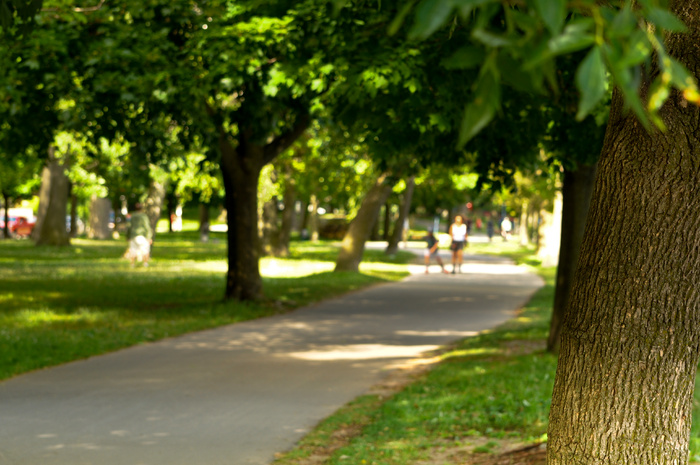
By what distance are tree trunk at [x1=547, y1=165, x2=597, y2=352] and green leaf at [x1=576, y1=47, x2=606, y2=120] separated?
963cm

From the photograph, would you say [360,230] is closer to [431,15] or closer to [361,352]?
[361,352]

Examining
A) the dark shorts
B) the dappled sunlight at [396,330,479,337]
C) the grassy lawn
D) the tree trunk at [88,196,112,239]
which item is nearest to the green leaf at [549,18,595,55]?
the grassy lawn

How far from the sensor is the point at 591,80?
1.88 m

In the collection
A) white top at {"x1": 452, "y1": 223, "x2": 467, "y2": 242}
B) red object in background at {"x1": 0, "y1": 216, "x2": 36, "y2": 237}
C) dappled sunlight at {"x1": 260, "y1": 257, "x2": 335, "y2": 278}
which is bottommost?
dappled sunlight at {"x1": 260, "y1": 257, "x2": 335, "y2": 278}

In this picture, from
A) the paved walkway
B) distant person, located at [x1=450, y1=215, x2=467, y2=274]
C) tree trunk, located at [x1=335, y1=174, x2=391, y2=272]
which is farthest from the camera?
distant person, located at [x1=450, y1=215, x2=467, y2=274]

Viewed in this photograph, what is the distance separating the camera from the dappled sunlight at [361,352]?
11672mm

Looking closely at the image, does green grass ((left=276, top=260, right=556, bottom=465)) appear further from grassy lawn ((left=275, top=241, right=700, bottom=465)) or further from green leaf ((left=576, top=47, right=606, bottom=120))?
green leaf ((left=576, top=47, right=606, bottom=120))

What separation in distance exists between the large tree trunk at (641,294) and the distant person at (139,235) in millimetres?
22118

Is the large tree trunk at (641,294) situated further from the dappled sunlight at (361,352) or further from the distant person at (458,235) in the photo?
the distant person at (458,235)

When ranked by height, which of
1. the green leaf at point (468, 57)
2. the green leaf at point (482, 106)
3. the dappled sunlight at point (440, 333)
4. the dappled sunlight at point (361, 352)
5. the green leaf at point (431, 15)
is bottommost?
the dappled sunlight at point (361, 352)

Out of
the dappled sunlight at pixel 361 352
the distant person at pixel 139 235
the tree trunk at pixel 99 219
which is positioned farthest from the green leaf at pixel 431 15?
the tree trunk at pixel 99 219

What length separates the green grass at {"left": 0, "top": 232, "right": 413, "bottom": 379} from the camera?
38.0 feet

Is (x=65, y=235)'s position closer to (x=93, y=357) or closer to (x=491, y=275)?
(x=491, y=275)

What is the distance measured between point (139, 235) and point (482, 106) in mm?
25385
